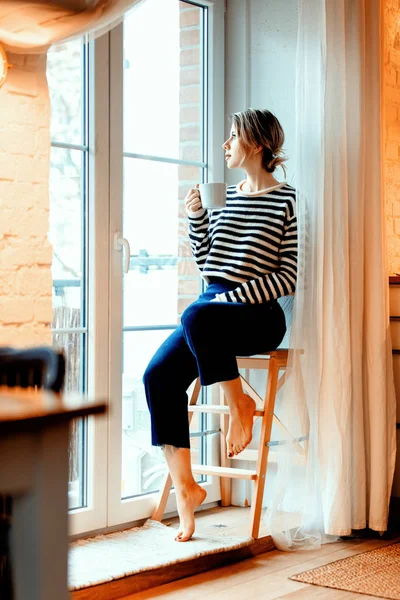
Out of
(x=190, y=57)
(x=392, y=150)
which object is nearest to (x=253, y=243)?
(x=190, y=57)

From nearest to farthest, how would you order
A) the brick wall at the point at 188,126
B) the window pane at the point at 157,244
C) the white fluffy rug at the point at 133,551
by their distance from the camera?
the white fluffy rug at the point at 133,551 → the window pane at the point at 157,244 → the brick wall at the point at 188,126

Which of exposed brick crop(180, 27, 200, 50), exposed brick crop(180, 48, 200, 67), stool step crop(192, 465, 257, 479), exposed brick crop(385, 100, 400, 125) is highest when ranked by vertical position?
exposed brick crop(180, 27, 200, 50)

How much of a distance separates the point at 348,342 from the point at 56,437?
229cm

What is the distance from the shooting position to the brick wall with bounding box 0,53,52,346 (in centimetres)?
226

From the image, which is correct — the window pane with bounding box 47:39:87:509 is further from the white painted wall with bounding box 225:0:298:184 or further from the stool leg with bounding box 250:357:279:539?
the white painted wall with bounding box 225:0:298:184

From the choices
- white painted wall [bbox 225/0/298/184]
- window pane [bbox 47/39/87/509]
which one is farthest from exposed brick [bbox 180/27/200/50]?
window pane [bbox 47/39/87/509]

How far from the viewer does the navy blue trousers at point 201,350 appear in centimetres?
290

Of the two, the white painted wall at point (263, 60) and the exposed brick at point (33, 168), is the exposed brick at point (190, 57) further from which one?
the exposed brick at point (33, 168)

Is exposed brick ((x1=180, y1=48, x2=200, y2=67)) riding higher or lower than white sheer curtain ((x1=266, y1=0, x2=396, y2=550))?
higher

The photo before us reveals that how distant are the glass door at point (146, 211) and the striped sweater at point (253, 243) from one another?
0.63ft

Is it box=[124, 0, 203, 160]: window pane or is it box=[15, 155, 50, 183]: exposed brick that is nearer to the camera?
box=[15, 155, 50, 183]: exposed brick

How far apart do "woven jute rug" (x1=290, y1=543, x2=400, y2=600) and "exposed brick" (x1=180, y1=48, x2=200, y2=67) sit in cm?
186

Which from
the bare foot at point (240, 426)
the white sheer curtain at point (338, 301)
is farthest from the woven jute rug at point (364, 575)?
the bare foot at point (240, 426)

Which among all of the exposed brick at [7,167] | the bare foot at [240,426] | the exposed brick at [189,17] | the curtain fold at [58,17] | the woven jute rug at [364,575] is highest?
the exposed brick at [189,17]
